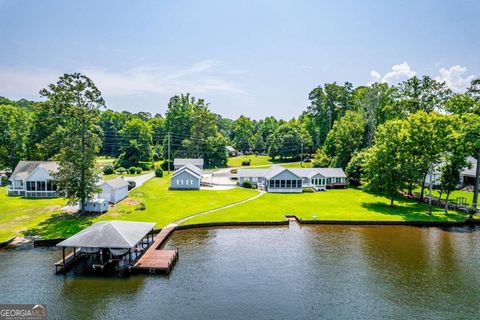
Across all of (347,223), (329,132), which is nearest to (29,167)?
(347,223)

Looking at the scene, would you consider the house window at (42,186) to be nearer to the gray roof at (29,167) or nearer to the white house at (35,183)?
the white house at (35,183)

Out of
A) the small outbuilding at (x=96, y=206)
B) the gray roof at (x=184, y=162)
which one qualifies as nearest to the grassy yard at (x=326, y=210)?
the small outbuilding at (x=96, y=206)

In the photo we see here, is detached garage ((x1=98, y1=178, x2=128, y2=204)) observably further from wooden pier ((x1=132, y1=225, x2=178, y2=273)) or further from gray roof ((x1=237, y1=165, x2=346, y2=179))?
gray roof ((x1=237, y1=165, x2=346, y2=179))

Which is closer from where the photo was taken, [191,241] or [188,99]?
[191,241]

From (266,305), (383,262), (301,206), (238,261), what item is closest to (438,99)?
(301,206)

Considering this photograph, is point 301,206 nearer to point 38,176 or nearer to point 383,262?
point 383,262

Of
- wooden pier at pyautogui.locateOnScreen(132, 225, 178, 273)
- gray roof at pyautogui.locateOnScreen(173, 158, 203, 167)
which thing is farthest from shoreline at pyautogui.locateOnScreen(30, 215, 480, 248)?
gray roof at pyautogui.locateOnScreen(173, 158, 203, 167)

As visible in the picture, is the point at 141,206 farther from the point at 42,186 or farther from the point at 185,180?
the point at 42,186
